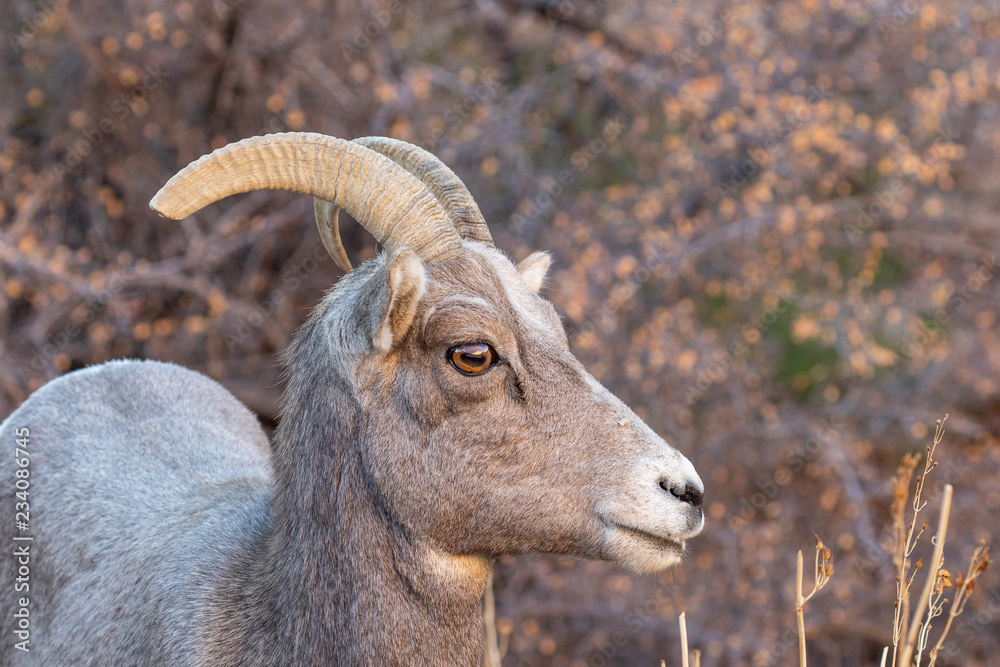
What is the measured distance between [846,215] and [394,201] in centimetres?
619

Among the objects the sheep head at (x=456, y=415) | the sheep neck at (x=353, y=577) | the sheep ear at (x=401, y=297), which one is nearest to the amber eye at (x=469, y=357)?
the sheep head at (x=456, y=415)

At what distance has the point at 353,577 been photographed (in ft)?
8.48

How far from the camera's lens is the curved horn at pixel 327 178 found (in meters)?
2.54

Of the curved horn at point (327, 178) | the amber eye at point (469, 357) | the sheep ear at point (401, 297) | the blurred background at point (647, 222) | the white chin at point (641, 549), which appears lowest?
the blurred background at point (647, 222)

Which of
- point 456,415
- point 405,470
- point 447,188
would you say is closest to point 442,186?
point 447,188

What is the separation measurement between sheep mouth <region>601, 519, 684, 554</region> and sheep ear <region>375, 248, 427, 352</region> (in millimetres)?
795

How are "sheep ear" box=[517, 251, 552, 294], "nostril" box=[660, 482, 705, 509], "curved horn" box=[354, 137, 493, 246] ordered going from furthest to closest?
"sheep ear" box=[517, 251, 552, 294] → "curved horn" box=[354, 137, 493, 246] → "nostril" box=[660, 482, 705, 509]

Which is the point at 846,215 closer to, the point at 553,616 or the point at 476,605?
the point at 553,616

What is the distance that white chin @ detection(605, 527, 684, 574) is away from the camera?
98.9 inches

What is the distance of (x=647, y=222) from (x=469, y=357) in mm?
4926

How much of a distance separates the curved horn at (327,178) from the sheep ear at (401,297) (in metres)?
0.12

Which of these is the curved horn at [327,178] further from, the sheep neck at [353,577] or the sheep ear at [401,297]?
the sheep neck at [353,577]

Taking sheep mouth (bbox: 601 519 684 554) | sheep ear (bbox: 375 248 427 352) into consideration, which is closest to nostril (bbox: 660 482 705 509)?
sheep mouth (bbox: 601 519 684 554)

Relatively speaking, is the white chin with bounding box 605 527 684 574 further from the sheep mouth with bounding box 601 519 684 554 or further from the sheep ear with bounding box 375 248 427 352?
the sheep ear with bounding box 375 248 427 352
